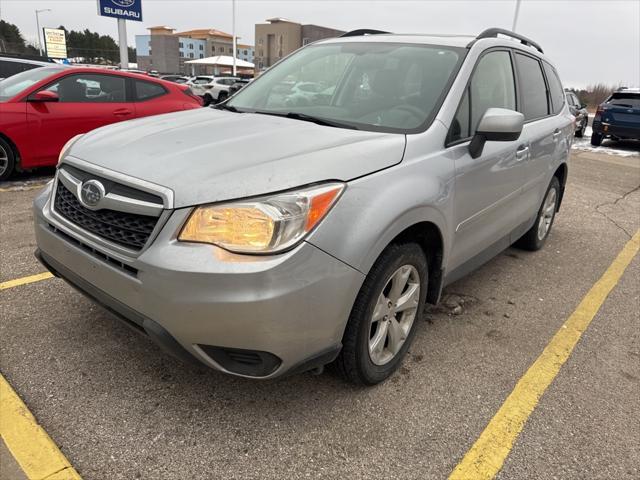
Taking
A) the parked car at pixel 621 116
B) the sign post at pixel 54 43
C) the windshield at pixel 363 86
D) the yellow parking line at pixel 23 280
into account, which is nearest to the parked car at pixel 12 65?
the yellow parking line at pixel 23 280

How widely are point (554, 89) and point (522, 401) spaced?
3.20 meters

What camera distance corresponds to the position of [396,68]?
307cm

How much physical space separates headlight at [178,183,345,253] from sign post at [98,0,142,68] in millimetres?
14231

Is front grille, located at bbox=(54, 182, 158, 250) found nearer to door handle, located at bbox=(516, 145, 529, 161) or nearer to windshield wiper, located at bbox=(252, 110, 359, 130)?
windshield wiper, located at bbox=(252, 110, 359, 130)

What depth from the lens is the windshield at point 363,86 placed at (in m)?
2.79

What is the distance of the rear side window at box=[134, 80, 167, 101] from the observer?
7.30 m

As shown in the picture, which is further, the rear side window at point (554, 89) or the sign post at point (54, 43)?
the sign post at point (54, 43)

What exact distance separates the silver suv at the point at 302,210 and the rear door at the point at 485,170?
17 millimetres

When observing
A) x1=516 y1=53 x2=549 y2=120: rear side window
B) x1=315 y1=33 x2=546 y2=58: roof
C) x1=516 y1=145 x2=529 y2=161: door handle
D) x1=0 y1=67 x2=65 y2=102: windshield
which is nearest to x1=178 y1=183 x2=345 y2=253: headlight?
x1=315 y1=33 x2=546 y2=58: roof

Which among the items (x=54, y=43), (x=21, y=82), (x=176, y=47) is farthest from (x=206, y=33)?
(x=21, y=82)

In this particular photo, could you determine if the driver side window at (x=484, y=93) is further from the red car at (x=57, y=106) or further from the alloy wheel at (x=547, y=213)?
the red car at (x=57, y=106)

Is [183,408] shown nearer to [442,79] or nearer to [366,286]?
[366,286]

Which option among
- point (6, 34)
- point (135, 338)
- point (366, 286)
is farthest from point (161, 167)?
point (6, 34)

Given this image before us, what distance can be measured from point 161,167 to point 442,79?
1.68 meters
